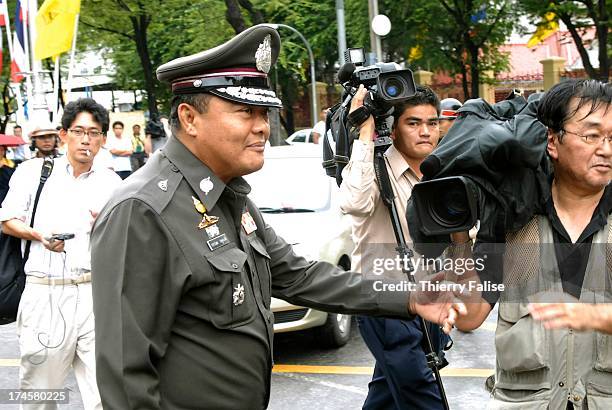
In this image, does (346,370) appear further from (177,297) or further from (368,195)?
(177,297)

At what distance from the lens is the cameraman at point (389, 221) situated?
424 cm

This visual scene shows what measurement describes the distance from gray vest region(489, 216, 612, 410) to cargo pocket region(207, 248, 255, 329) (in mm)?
797

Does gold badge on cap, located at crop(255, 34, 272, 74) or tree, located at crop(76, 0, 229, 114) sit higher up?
tree, located at crop(76, 0, 229, 114)

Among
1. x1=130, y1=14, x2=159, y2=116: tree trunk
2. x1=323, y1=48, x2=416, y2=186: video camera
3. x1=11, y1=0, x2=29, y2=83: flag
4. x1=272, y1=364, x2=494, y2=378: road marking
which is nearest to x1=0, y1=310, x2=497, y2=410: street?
x1=272, y1=364, x2=494, y2=378: road marking

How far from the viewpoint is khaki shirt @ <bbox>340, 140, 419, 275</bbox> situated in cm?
438

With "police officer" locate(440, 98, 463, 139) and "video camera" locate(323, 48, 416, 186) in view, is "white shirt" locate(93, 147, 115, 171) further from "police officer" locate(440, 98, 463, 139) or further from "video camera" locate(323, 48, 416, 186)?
"police officer" locate(440, 98, 463, 139)

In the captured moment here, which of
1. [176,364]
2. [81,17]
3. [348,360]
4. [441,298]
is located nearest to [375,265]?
[441,298]

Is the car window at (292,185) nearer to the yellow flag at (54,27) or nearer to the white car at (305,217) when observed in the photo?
the white car at (305,217)

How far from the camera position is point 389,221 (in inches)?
180

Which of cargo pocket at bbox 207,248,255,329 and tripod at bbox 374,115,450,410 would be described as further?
tripod at bbox 374,115,450,410

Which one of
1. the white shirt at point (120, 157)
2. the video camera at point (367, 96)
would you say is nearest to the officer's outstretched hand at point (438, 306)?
the video camera at point (367, 96)

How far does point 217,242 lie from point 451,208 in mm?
710

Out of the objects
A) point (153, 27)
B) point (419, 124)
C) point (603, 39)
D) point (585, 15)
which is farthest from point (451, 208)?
point (153, 27)

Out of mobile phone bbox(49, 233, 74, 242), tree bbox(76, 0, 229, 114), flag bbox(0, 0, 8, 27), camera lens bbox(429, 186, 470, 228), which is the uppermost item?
tree bbox(76, 0, 229, 114)
